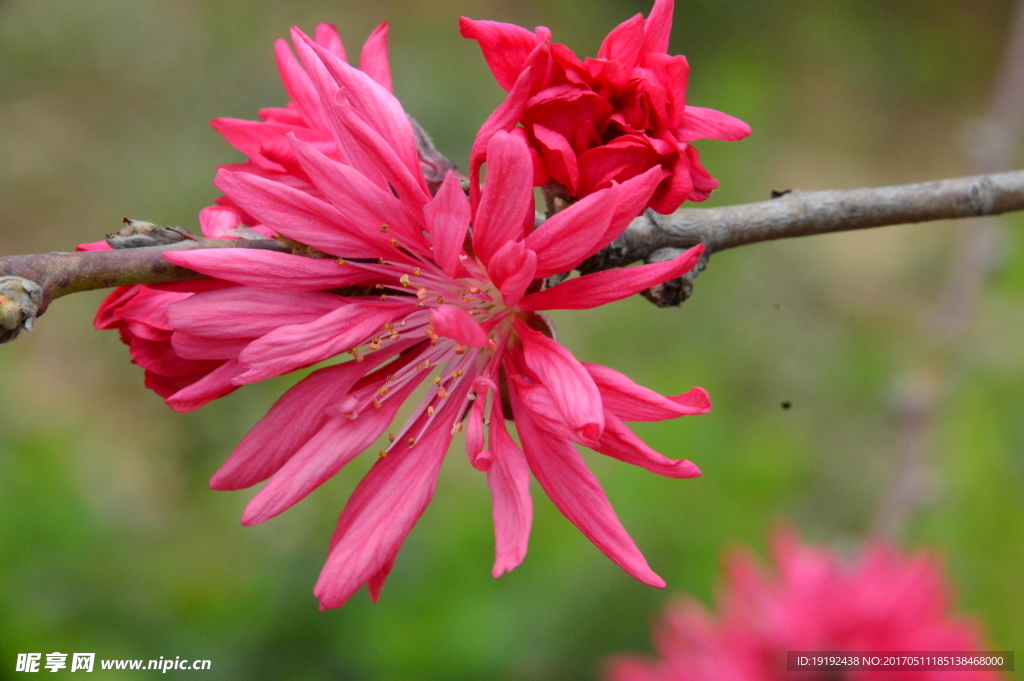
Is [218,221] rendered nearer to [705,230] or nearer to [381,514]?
[381,514]

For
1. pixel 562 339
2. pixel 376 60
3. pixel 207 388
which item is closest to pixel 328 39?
pixel 376 60

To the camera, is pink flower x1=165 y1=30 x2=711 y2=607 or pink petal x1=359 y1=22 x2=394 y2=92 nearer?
pink flower x1=165 y1=30 x2=711 y2=607

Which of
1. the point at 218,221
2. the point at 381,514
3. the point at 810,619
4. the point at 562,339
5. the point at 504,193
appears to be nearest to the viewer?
the point at 504,193

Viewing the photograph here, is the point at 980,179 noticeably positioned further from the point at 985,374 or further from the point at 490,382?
the point at 985,374

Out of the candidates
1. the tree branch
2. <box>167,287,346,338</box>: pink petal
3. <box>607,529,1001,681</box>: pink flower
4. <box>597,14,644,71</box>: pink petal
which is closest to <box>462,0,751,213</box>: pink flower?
<box>597,14,644,71</box>: pink petal

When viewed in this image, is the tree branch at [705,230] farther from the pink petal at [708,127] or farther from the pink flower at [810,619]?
the pink flower at [810,619]

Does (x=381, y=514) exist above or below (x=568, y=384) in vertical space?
below

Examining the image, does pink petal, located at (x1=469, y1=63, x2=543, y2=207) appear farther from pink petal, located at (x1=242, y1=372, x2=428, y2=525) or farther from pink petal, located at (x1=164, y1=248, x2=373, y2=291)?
pink petal, located at (x1=242, y1=372, x2=428, y2=525)
